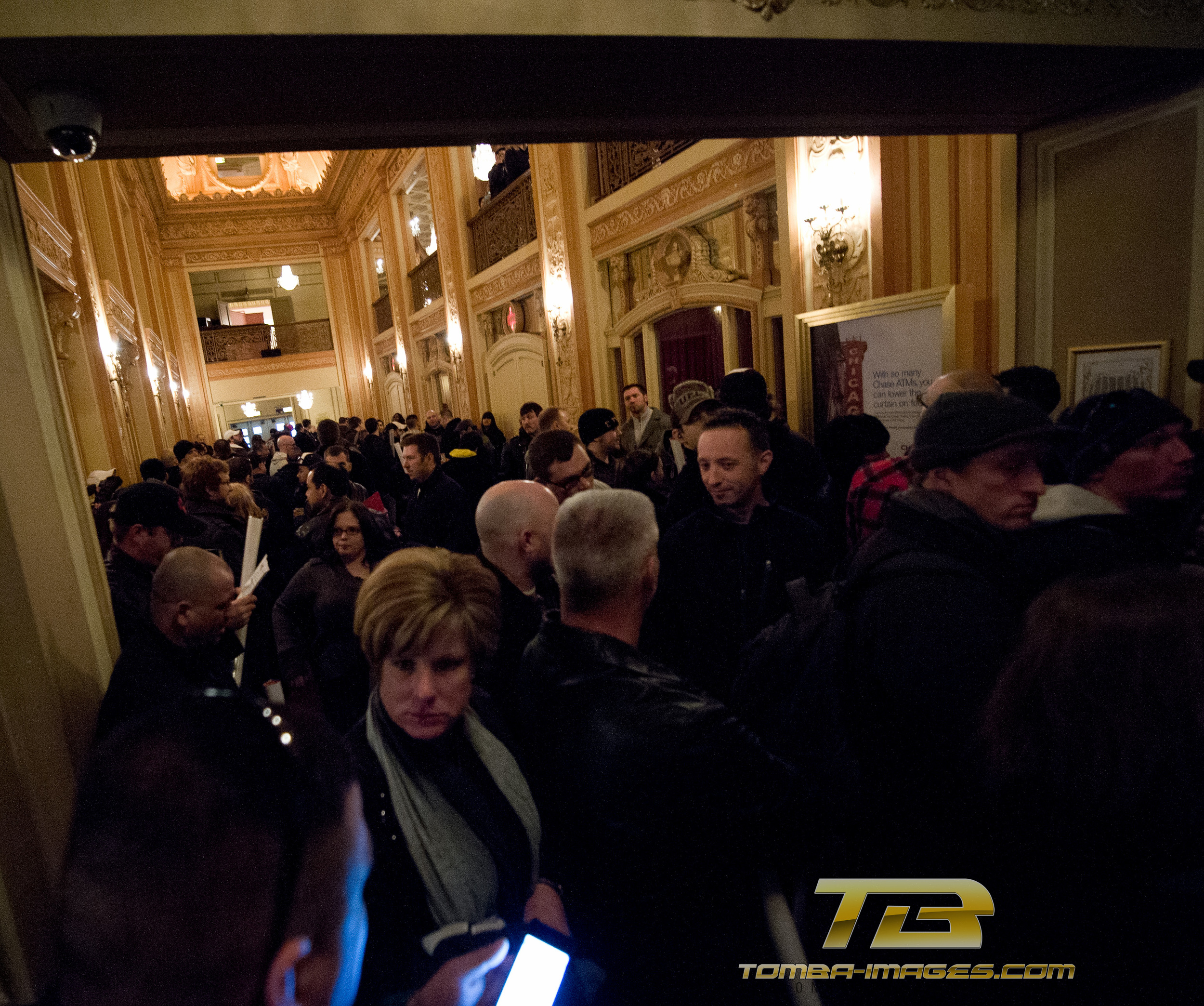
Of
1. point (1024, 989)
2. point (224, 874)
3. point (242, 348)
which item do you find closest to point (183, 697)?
point (224, 874)

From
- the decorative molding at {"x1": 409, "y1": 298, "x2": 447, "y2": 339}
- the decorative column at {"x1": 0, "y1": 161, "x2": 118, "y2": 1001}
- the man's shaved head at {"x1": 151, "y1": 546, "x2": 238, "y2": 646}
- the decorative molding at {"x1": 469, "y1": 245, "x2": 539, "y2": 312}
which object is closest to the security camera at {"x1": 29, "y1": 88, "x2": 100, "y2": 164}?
the decorative column at {"x1": 0, "y1": 161, "x2": 118, "y2": 1001}

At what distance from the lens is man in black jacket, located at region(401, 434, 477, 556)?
3.52m

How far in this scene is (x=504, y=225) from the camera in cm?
1027

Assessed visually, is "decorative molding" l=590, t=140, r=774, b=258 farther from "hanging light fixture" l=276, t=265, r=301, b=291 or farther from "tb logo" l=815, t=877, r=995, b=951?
"hanging light fixture" l=276, t=265, r=301, b=291

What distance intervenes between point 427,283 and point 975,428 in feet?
47.5

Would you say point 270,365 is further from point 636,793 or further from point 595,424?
point 636,793

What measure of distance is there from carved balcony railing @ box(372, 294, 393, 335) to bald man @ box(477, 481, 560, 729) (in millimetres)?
17003

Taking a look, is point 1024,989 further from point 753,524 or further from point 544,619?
point 753,524

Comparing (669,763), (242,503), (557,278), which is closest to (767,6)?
(669,763)

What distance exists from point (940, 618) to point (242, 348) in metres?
23.2

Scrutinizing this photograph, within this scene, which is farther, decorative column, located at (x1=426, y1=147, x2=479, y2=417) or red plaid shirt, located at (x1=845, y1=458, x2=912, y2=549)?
decorative column, located at (x1=426, y1=147, x2=479, y2=417)

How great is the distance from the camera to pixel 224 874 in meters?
0.55

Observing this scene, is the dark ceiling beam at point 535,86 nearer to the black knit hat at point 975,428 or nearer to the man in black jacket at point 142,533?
the man in black jacket at point 142,533

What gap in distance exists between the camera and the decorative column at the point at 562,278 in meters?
8.23
